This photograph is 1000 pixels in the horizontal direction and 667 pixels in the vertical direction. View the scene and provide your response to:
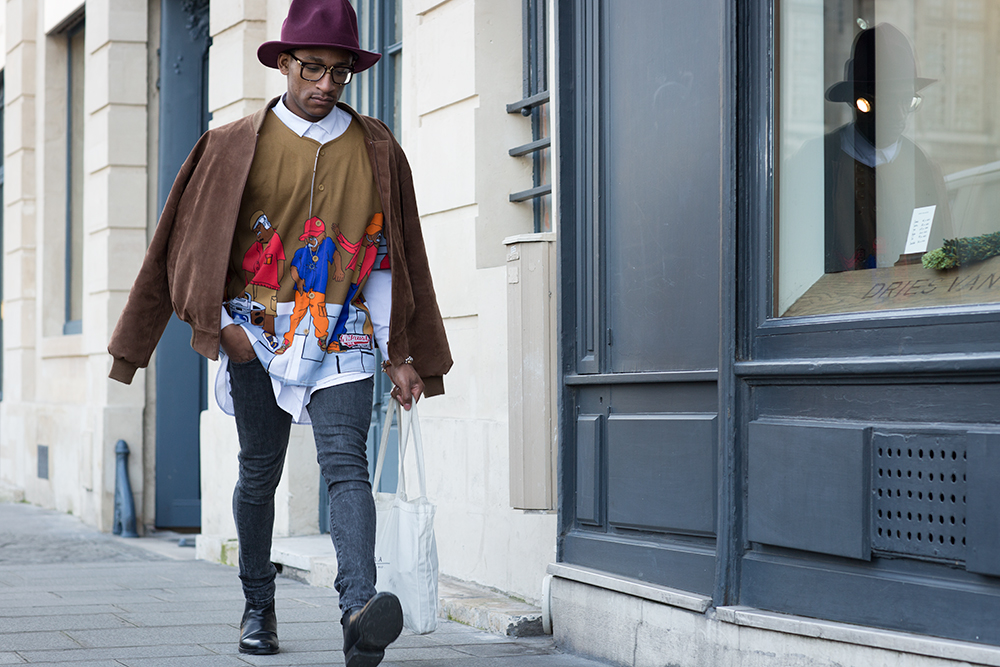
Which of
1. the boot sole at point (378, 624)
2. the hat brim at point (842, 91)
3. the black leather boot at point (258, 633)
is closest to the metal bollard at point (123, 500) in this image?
the black leather boot at point (258, 633)

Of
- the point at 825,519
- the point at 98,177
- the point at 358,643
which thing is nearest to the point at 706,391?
the point at 825,519

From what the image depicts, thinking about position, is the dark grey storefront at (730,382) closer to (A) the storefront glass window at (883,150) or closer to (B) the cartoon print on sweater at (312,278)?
(A) the storefront glass window at (883,150)

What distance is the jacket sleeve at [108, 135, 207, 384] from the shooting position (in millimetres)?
4016

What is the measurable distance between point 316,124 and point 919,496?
81.2 inches

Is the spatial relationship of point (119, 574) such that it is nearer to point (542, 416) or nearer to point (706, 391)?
point (542, 416)

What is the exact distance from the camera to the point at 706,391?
12.8ft

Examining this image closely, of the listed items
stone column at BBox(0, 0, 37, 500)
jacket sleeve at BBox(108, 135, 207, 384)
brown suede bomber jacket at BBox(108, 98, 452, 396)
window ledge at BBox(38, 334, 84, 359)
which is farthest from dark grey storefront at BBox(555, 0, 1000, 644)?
stone column at BBox(0, 0, 37, 500)

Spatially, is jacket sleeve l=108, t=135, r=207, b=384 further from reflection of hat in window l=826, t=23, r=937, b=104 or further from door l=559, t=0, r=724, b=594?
reflection of hat in window l=826, t=23, r=937, b=104

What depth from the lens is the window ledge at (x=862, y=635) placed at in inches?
114

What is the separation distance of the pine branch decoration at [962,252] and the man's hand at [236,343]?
77.1 inches

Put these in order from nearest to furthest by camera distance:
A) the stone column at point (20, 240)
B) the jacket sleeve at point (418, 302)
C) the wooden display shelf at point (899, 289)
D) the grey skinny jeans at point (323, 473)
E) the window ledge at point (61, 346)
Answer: the wooden display shelf at point (899, 289) < the grey skinny jeans at point (323, 473) < the jacket sleeve at point (418, 302) < the window ledge at point (61, 346) < the stone column at point (20, 240)

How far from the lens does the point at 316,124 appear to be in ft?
13.0

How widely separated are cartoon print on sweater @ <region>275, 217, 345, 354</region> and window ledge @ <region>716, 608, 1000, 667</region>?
143cm

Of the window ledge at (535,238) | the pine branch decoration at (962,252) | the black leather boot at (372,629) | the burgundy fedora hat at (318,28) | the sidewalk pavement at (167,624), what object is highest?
the burgundy fedora hat at (318,28)
